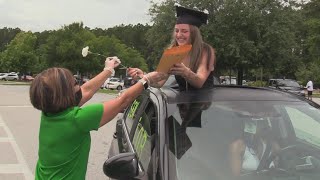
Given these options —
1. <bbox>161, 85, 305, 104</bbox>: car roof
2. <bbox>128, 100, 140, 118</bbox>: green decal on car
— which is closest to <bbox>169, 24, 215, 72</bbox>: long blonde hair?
<bbox>161, 85, 305, 104</bbox>: car roof

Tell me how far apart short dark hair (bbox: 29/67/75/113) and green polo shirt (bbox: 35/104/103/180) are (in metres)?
0.06

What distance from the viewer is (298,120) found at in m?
3.94

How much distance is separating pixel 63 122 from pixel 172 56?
794mm

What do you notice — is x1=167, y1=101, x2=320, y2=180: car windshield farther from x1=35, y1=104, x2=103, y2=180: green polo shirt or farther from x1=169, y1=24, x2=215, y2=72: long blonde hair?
x1=35, y1=104, x2=103, y2=180: green polo shirt

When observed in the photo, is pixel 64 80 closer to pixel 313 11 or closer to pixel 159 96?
pixel 159 96

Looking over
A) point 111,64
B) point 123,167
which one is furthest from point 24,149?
point 123,167

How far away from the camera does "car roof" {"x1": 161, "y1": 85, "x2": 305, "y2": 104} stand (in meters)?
3.62

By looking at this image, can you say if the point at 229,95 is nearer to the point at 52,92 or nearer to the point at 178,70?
the point at 178,70

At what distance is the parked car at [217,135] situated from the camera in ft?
10.0

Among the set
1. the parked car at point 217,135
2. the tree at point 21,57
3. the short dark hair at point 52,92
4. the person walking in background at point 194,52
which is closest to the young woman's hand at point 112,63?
the person walking in background at point 194,52

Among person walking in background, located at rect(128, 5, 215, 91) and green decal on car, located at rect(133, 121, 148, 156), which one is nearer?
green decal on car, located at rect(133, 121, 148, 156)

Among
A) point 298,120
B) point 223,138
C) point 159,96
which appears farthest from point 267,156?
point 159,96

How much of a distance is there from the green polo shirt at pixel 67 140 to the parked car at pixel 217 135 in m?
0.22

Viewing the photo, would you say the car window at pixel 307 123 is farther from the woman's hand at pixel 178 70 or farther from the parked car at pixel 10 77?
the parked car at pixel 10 77
